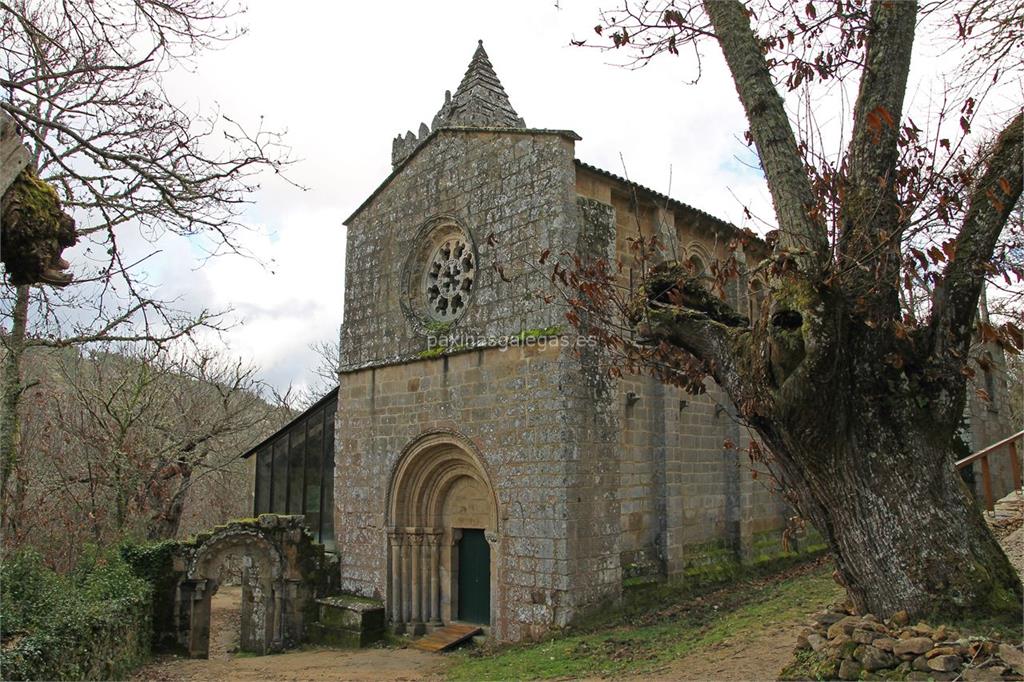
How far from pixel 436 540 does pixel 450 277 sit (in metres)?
4.22

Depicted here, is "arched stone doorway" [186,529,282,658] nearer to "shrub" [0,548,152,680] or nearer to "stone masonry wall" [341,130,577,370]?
"shrub" [0,548,152,680]

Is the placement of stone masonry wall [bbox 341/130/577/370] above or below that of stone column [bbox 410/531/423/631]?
above

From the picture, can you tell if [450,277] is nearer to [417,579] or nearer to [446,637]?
[417,579]

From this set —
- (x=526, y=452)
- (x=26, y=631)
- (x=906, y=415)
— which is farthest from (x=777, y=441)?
(x=26, y=631)

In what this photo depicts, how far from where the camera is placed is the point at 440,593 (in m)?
11.7

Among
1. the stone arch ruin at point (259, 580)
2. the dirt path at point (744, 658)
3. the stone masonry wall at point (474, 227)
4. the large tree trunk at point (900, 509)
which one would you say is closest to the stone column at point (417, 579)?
the stone arch ruin at point (259, 580)

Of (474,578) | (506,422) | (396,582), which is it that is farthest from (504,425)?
(396,582)

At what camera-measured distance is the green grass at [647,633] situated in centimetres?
784

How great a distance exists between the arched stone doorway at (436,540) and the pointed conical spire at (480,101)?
972 cm

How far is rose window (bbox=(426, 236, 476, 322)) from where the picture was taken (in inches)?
454

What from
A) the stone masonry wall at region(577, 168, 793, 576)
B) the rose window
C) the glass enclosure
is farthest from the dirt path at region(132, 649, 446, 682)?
the rose window

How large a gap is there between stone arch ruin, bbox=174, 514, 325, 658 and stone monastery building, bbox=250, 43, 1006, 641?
70cm

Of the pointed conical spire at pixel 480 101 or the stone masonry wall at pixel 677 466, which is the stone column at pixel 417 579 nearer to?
the stone masonry wall at pixel 677 466

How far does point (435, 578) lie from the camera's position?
461 inches
